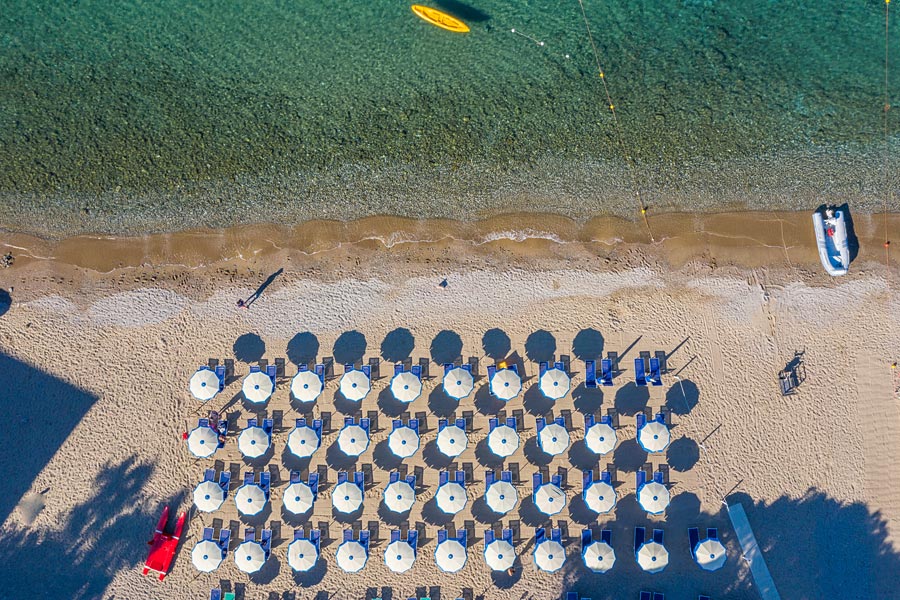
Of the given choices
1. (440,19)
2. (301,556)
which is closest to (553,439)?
(301,556)

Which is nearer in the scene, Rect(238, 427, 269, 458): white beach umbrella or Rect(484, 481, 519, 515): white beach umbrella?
Rect(484, 481, 519, 515): white beach umbrella

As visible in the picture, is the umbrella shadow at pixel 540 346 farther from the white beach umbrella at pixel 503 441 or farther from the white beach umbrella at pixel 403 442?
the white beach umbrella at pixel 403 442

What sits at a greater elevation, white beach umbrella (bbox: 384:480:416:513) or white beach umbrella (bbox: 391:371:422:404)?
white beach umbrella (bbox: 391:371:422:404)

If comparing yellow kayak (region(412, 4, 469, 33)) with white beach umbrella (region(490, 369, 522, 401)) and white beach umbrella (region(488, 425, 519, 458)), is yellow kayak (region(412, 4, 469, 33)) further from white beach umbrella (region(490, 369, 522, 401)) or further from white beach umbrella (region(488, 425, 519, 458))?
white beach umbrella (region(488, 425, 519, 458))

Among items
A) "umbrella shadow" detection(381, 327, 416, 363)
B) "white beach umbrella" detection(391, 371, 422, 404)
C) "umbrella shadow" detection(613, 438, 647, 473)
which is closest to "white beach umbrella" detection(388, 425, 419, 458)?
"white beach umbrella" detection(391, 371, 422, 404)

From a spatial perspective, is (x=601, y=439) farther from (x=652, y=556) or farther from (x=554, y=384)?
(x=652, y=556)

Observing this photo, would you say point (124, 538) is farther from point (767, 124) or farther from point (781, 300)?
point (767, 124)

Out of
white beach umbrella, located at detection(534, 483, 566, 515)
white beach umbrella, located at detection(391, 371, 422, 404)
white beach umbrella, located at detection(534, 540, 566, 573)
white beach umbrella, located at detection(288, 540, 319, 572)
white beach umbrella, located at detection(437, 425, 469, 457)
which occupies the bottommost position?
white beach umbrella, located at detection(288, 540, 319, 572)
